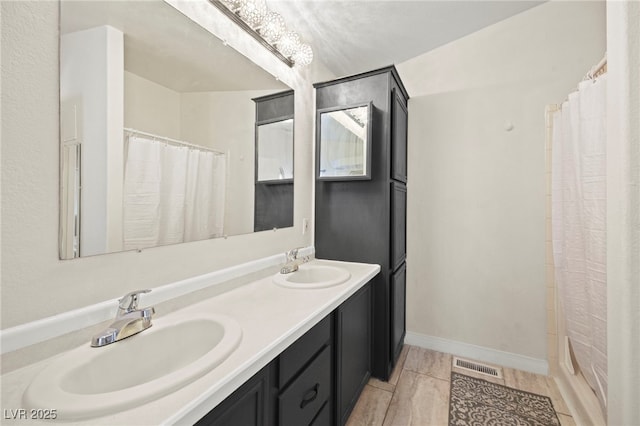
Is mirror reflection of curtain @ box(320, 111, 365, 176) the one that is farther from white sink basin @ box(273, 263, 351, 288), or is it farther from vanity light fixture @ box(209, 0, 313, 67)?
white sink basin @ box(273, 263, 351, 288)

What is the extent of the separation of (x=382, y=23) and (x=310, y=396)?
224 cm

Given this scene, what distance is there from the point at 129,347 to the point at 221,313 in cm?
30

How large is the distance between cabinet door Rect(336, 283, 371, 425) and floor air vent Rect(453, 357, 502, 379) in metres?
0.81

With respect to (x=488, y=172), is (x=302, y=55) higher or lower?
higher

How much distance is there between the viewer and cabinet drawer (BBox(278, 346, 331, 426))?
929mm

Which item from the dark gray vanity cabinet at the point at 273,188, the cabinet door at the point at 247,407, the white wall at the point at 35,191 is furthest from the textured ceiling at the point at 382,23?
the cabinet door at the point at 247,407

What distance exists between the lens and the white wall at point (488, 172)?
196 centimetres

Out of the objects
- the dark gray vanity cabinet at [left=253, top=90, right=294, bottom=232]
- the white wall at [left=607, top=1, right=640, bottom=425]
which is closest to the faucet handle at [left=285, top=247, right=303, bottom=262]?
the dark gray vanity cabinet at [left=253, top=90, right=294, bottom=232]

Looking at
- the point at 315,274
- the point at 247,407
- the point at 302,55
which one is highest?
the point at 302,55

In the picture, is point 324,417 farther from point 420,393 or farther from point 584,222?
point 584,222

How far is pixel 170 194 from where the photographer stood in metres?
1.08

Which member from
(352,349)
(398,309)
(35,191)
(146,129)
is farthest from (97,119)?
(398,309)

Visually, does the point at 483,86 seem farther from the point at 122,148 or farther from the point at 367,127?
the point at 122,148

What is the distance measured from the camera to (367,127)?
70.9 inches
